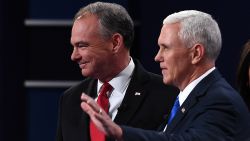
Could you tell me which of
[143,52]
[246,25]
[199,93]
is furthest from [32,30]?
[199,93]

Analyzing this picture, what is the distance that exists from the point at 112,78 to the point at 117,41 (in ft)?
0.51

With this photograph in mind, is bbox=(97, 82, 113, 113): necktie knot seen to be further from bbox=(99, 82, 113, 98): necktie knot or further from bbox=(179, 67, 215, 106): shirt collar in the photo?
bbox=(179, 67, 215, 106): shirt collar

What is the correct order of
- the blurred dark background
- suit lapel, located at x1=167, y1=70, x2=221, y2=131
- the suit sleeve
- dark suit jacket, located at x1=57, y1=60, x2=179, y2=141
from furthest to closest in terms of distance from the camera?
the blurred dark background, dark suit jacket, located at x1=57, y1=60, x2=179, y2=141, suit lapel, located at x1=167, y1=70, x2=221, y2=131, the suit sleeve

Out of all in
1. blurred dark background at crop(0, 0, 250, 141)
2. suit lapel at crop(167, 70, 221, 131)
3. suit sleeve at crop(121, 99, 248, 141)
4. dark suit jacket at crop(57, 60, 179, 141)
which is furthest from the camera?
blurred dark background at crop(0, 0, 250, 141)

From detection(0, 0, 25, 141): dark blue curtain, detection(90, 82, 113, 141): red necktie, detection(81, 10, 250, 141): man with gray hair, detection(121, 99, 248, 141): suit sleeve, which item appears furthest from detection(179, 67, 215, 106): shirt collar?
detection(0, 0, 25, 141): dark blue curtain

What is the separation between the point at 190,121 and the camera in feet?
8.96

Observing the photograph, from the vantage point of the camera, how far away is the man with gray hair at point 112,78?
3363 mm

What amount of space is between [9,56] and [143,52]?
36.3 inches

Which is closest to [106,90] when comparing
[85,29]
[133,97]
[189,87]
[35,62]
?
[133,97]

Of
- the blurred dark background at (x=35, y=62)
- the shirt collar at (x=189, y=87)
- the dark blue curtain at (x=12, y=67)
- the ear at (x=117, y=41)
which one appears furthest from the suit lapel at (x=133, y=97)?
the dark blue curtain at (x=12, y=67)

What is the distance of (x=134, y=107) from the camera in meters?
3.37

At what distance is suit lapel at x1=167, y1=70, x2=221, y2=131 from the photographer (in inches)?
110

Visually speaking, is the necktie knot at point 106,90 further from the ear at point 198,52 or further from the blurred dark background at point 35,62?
the blurred dark background at point 35,62

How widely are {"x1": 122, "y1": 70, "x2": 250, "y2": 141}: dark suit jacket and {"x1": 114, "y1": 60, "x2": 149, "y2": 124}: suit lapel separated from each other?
532 mm
